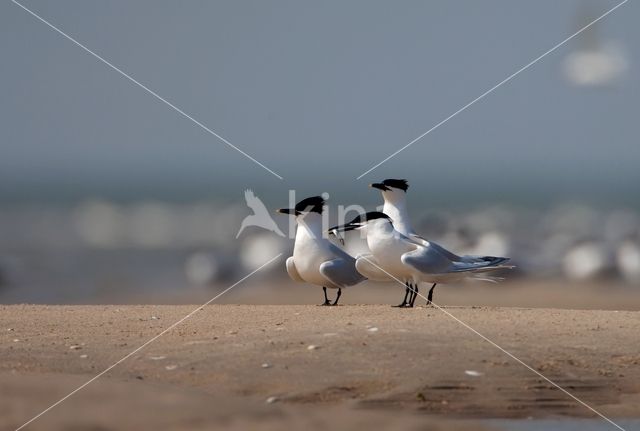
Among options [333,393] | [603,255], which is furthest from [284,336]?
[603,255]

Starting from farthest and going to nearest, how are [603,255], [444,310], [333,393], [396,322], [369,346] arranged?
[603,255], [444,310], [396,322], [369,346], [333,393]

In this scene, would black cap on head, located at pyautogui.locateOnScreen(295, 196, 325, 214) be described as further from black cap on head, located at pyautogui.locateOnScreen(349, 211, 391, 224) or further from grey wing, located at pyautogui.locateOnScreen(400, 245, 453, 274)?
grey wing, located at pyautogui.locateOnScreen(400, 245, 453, 274)

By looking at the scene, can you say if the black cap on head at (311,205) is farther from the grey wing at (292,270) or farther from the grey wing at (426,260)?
the grey wing at (426,260)

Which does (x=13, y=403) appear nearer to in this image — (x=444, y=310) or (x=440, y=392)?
(x=440, y=392)

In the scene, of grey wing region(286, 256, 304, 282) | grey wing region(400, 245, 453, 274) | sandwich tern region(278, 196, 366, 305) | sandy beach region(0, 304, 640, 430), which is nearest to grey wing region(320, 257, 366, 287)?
sandwich tern region(278, 196, 366, 305)

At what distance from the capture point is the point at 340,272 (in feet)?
40.4

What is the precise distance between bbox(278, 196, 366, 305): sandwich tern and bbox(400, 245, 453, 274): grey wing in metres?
0.79

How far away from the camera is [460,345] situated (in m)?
8.89

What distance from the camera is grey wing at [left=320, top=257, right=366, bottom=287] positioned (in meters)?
12.3

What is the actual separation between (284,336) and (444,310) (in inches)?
90.3

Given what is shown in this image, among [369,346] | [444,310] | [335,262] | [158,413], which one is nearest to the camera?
[158,413]

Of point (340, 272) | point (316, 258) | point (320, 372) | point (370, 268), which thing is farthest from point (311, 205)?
point (320, 372)

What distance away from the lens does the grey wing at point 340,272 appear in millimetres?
12281

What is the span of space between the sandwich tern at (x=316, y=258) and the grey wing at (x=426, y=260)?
0.79m
